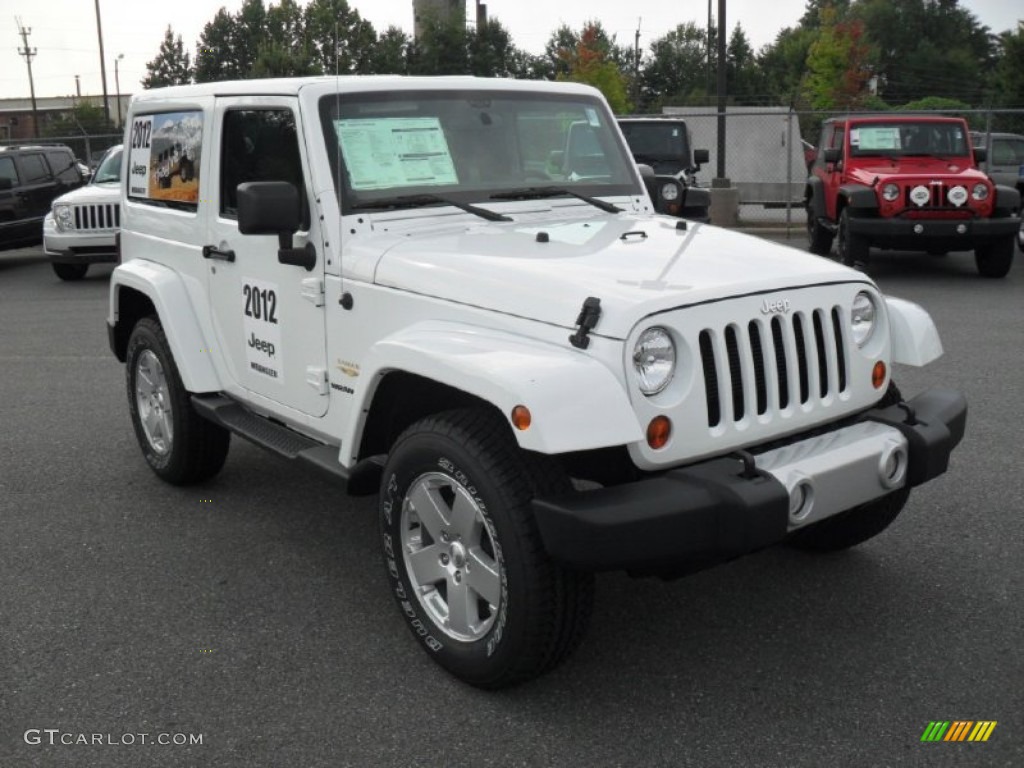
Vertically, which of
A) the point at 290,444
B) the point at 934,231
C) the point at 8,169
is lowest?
the point at 290,444

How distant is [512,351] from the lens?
10.9 feet

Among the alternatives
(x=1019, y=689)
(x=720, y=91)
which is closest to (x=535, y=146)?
(x=1019, y=689)

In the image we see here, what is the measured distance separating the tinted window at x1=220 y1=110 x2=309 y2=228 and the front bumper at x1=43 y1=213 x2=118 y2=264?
10153 mm

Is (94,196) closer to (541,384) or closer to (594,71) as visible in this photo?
(541,384)

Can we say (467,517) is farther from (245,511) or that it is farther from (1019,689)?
(245,511)

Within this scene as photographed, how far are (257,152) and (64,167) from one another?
46.8 ft

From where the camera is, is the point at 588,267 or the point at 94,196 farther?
the point at 94,196

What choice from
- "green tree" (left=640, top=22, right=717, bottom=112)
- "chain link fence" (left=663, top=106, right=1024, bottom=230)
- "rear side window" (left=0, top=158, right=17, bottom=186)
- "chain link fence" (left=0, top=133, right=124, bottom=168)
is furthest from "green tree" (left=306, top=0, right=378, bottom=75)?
"rear side window" (left=0, top=158, right=17, bottom=186)

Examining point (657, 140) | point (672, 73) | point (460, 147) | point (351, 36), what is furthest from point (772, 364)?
point (672, 73)

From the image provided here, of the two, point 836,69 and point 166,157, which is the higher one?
point 836,69

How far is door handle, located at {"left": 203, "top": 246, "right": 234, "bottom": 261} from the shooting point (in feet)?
15.8

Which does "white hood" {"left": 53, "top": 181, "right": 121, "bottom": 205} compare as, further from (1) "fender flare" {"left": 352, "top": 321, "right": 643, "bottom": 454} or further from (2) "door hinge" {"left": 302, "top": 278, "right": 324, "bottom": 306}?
(1) "fender flare" {"left": 352, "top": 321, "right": 643, "bottom": 454}

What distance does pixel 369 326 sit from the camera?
399 centimetres

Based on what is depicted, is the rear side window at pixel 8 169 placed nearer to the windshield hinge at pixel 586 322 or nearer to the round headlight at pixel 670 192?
the round headlight at pixel 670 192
